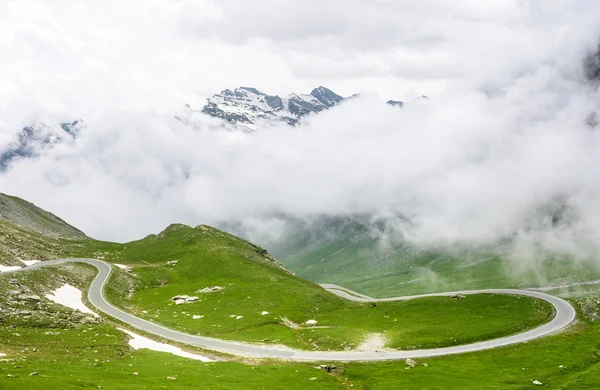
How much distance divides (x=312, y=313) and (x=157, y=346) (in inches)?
1814

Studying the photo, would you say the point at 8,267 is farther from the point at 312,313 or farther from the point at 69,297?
the point at 312,313

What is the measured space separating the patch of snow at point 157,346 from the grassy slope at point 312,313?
1365 centimetres

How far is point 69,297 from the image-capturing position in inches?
5231

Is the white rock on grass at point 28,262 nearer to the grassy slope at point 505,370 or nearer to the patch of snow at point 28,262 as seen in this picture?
the patch of snow at point 28,262

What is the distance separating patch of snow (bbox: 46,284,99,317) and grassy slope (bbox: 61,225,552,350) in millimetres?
9898

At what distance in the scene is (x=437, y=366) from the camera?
87500 millimetres

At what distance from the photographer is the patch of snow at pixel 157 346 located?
94.5m

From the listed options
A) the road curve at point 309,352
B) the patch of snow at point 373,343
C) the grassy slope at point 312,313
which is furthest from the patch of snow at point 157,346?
the patch of snow at point 373,343

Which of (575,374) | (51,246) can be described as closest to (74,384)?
(575,374)

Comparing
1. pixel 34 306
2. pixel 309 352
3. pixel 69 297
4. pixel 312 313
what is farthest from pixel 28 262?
pixel 309 352

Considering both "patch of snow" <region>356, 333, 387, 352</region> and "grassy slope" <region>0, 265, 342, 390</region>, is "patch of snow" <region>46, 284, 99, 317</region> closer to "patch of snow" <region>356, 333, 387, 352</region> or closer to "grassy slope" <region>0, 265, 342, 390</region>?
"grassy slope" <region>0, 265, 342, 390</region>

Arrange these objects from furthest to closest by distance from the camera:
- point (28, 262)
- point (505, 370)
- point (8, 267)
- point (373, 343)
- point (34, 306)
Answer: point (28, 262) < point (8, 267) < point (34, 306) < point (373, 343) < point (505, 370)

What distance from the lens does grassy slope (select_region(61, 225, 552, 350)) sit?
109 meters

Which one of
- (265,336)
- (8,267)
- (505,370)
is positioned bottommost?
(8,267)
